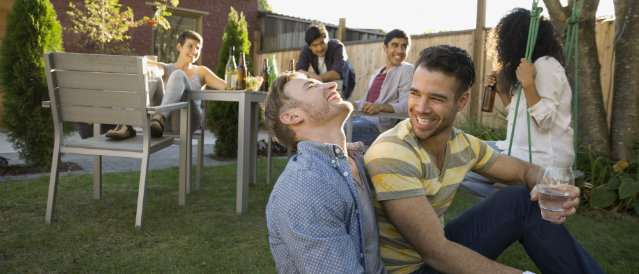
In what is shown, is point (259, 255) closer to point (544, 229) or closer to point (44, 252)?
point (44, 252)

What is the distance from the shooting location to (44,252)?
244 centimetres

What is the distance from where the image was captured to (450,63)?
144cm

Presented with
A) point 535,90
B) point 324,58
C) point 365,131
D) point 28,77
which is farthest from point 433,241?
point 28,77

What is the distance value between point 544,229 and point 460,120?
5.14m

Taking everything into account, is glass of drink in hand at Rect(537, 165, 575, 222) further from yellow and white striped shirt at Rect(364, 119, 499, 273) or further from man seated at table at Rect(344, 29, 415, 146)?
man seated at table at Rect(344, 29, 415, 146)

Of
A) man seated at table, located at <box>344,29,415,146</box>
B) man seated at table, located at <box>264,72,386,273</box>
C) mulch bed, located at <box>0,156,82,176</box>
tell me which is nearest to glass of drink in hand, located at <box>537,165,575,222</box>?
man seated at table, located at <box>264,72,386,273</box>

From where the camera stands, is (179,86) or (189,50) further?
(189,50)

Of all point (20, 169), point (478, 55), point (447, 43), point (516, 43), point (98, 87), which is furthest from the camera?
point (447, 43)

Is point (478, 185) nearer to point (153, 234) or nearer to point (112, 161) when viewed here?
point (153, 234)

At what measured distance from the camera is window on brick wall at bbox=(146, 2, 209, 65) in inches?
394

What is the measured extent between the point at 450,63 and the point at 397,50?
8.92 feet

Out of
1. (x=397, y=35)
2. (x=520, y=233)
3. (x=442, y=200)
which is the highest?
(x=397, y=35)

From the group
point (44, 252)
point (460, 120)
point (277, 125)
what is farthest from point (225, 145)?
point (277, 125)

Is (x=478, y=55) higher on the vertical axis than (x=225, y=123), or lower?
higher
